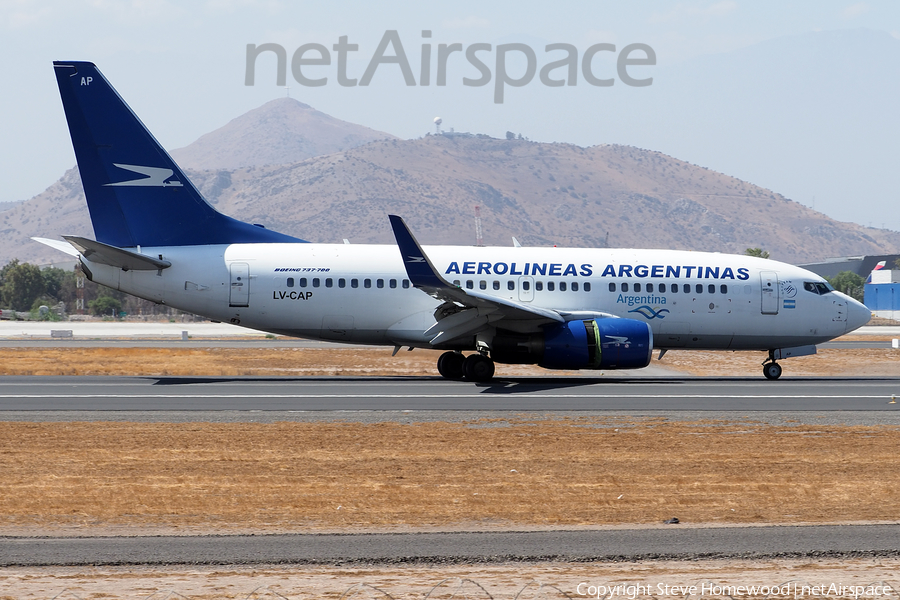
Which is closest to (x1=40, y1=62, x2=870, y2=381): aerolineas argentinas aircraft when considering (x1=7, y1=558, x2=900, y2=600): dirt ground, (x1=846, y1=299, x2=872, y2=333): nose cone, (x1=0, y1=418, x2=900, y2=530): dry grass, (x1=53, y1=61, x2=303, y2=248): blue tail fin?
(x1=53, y1=61, x2=303, y2=248): blue tail fin

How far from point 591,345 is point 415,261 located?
538cm

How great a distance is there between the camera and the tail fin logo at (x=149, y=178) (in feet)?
87.8

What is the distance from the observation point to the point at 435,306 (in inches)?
1059

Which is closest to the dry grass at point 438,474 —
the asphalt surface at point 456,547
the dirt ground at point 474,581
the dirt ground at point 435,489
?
the dirt ground at point 435,489

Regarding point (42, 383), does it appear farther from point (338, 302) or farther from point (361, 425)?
point (361, 425)

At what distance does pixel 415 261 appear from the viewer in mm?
23594

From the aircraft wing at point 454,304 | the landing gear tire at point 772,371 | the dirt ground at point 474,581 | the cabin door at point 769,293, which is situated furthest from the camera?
the landing gear tire at point 772,371

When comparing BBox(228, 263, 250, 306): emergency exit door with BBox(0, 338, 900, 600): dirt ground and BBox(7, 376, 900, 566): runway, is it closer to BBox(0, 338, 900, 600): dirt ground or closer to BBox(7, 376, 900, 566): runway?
BBox(7, 376, 900, 566): runway

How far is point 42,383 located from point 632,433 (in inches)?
666

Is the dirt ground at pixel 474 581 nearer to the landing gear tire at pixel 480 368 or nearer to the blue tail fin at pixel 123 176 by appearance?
the landing gear tire at pixel 480 368

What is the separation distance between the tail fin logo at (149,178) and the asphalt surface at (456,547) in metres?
19.0

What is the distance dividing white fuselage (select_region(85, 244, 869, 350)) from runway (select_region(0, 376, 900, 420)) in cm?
159

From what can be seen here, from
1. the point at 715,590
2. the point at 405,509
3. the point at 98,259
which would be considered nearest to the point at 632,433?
the point at 405,509

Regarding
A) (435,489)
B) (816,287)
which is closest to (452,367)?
(816,287)
